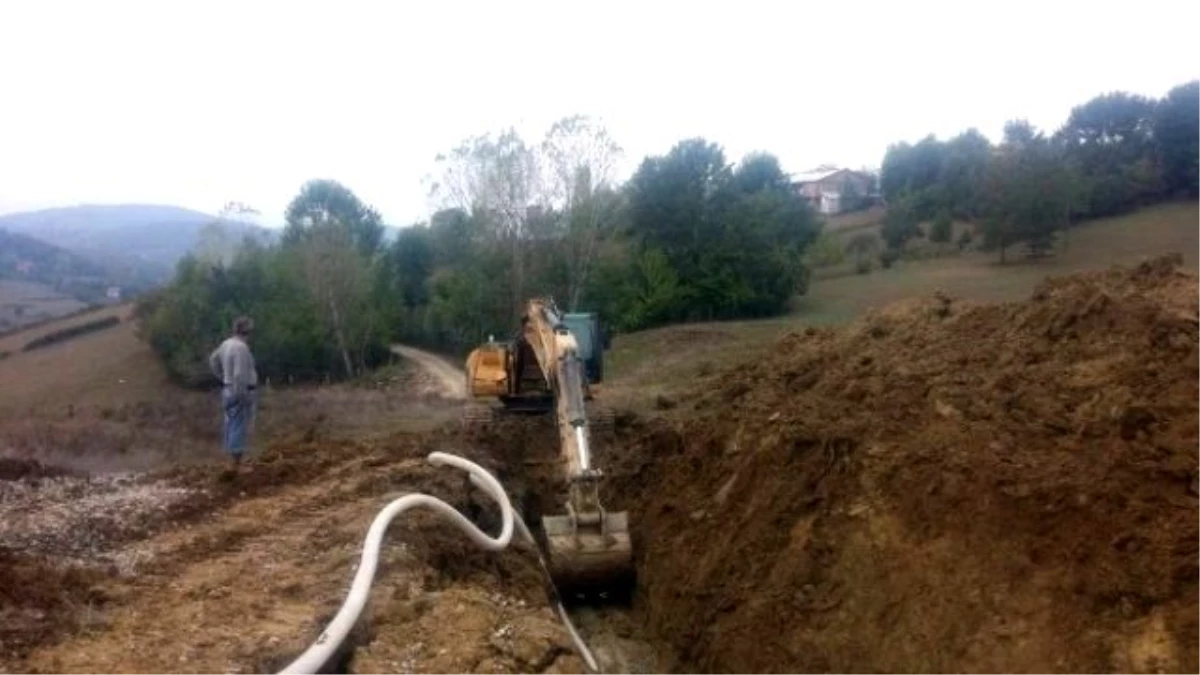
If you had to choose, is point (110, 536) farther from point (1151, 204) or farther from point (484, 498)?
point (1151, 204)

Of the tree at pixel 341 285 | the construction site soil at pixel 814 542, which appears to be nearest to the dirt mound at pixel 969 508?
the construction site soil at pixel 814 542

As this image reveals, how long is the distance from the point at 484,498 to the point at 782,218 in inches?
1334

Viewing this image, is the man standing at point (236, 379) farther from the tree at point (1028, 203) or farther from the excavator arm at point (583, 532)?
the tree at point (1028, 203)

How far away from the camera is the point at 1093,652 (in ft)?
19.5

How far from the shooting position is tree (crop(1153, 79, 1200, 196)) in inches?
1757

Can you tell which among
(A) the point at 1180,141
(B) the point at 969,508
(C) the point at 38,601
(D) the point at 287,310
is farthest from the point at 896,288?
(C) the point at 38,601

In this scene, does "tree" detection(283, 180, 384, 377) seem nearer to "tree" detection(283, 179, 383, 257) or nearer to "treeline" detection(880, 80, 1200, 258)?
"tree" detection(283, 179, 383, 257)

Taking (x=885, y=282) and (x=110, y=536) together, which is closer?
(x=110, y=536)

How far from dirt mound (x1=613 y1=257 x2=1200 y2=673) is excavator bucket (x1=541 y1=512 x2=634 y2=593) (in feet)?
1.86

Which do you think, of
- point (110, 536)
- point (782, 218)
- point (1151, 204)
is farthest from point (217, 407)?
point (1151, 204)

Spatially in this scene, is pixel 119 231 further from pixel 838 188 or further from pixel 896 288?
pixel 896 288

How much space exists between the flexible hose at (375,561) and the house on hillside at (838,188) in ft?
210

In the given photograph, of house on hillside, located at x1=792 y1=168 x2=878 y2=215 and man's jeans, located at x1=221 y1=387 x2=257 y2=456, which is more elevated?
house on hillside, located at x1=792 y1=168 x2=878 y2=215

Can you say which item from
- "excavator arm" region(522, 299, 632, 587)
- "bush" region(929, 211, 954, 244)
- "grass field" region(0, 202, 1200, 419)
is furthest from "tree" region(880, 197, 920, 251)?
"excavator arm" region(522, 299, 632, 587)
